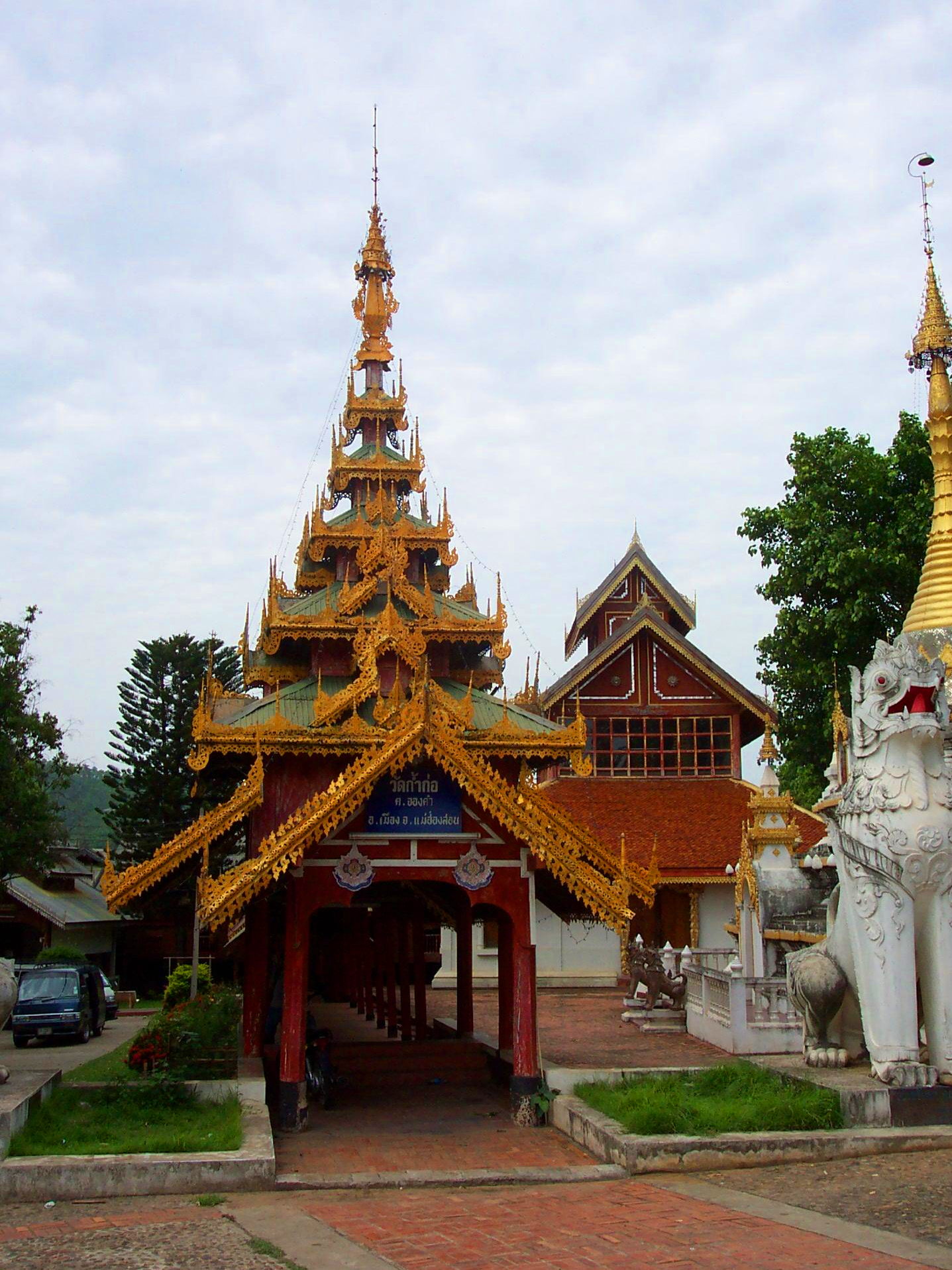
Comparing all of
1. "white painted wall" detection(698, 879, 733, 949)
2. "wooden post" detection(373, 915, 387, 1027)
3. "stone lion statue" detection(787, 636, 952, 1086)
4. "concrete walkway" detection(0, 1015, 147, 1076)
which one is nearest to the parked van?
"concrete walkway" detection(0, 1015, 147, 1076)

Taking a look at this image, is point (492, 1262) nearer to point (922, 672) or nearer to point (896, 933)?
point (896, 933)

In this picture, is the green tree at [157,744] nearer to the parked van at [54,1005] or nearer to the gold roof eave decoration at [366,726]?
the parked van at [54,1005]

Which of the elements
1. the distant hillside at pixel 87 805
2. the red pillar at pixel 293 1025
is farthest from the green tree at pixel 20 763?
the distant hillside at pixel 87 805

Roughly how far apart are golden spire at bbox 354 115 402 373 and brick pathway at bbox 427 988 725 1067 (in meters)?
11.6

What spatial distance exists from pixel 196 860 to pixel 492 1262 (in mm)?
6742

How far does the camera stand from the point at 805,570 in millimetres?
27266

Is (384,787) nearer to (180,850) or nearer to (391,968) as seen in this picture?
(180,850)

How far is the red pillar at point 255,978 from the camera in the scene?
13.4 metres

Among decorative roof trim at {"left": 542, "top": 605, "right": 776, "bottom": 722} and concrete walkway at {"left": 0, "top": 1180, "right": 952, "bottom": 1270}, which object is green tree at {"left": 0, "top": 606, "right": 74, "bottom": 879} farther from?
concrete walkway at {"left": 0, "top": 1180, "right": 952, "bottom": 1270}

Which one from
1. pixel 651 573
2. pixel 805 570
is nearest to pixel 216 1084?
pixel 805 570

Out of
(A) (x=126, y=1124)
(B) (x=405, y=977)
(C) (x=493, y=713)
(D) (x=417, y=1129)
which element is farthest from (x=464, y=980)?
(A) (x=126, y=1124)

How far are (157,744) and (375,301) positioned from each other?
25.0 meters

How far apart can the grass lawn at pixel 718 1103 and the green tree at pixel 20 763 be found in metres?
21.2

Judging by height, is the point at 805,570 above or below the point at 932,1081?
above
